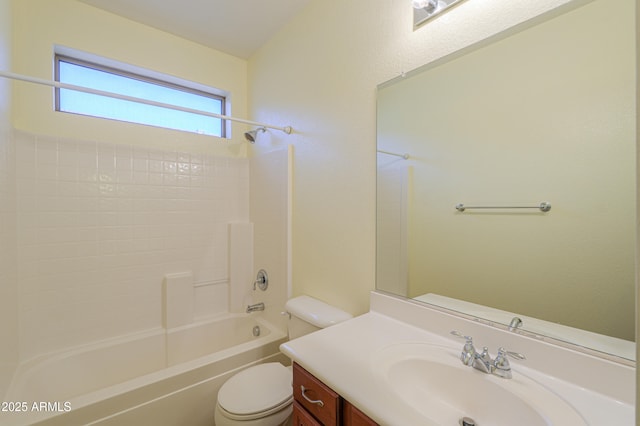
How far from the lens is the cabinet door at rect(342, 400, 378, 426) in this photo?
2.37 feet

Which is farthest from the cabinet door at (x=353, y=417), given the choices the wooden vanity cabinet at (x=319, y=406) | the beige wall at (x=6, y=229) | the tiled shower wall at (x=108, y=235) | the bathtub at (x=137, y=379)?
the tiled shower wall at (x=108, y=235)

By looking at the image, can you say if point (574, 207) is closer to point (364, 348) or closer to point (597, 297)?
point (597, 297)

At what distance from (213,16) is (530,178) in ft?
7.10

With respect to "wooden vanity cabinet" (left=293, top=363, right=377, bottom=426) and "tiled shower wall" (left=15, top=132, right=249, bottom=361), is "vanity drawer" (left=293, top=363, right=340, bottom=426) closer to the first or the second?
"wooden vanity cabinet" (left=293, top=363, right=377, bottom=426)

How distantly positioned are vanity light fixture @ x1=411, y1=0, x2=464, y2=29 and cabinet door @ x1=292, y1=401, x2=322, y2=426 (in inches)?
63.4

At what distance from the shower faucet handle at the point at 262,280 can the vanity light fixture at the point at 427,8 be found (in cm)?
191

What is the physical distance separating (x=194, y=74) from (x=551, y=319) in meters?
2.71

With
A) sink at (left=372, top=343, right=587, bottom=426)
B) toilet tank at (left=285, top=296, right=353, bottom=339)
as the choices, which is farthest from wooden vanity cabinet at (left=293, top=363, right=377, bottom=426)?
toilet tank at (left=285, top=296, right=353, bottom=339)

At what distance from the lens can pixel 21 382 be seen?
146 cm

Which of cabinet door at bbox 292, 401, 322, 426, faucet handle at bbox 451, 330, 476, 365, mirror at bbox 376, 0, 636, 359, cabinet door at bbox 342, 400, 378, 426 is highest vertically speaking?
mirror at bbox 376, 0, 636, 359

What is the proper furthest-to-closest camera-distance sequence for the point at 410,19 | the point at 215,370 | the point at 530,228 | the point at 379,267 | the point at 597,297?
the point at 215,370 < the point at 379,267 < the point at 410,19 < the point at 530,228 < the point at 597,297

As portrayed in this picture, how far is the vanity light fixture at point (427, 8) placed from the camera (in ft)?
3.54

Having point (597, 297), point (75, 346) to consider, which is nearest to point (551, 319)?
point (597, 297)

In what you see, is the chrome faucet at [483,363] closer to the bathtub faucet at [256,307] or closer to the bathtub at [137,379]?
the bathtub at [137,379]
